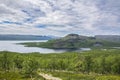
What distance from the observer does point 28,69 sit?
135875mm

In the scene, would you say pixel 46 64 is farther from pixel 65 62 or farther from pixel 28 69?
pixel 28 69

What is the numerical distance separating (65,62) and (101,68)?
130 ft

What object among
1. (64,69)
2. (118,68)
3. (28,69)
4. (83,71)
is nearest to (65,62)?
(64,69)

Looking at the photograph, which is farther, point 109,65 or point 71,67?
point 71,67

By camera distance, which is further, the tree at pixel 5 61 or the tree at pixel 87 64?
the tree at pixel 87 64

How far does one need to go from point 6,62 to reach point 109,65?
87.5 m

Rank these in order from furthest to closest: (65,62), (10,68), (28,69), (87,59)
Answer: (65,62)
(10,68)
(87,59)
(28,69)

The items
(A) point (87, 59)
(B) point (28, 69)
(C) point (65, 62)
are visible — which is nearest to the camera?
(B) point (28, 69)

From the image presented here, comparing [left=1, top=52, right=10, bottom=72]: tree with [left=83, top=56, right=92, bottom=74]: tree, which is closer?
[left=1, top=52, right=10, bottom=72]: tree

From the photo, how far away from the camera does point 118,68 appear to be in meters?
167

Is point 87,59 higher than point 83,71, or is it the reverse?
point 87,59

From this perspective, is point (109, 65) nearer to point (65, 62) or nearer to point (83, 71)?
point (83, 71)

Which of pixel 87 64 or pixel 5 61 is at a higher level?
pixel 5 61

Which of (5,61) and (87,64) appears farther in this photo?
(87,64)
